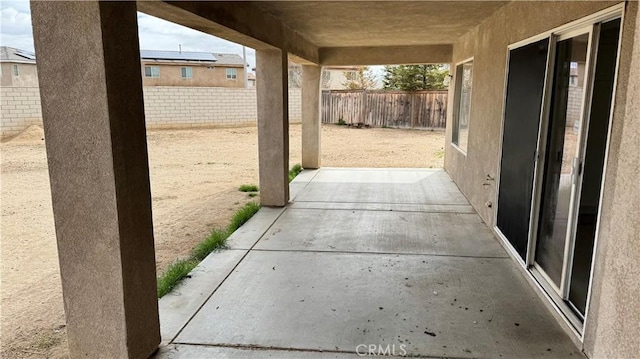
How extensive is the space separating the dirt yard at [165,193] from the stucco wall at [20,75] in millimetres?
15792

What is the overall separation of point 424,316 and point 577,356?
3.16ft

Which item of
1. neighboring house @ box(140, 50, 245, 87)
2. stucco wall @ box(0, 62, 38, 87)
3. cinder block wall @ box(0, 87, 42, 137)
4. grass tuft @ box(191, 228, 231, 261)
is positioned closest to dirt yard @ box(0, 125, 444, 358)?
grass tuft @ box(191, 228, 231, 261)

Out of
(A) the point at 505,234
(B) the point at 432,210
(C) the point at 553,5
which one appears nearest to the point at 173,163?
(B) the point at 432,210

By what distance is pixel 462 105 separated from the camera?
7926 mm

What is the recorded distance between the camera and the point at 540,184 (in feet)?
11.9

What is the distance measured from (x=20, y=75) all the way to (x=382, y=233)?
99.1 ft

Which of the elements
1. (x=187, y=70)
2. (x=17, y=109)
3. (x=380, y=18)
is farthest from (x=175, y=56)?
(x=380, y=18)

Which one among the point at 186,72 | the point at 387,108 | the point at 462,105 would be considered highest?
the point at 186,72

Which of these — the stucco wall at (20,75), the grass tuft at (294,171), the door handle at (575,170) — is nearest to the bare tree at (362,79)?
the grass tuft at (294,171)

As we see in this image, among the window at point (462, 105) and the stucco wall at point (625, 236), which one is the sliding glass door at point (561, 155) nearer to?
the stucco wall at point (625, 236)

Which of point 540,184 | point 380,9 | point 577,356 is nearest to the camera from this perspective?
point 577,356

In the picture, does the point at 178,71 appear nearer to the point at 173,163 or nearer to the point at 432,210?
the point at 173,163

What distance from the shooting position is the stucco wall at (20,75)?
2611 cm

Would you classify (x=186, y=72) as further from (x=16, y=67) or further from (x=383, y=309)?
(x=383, y=309)
